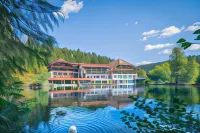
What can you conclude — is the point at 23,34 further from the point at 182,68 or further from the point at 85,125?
the point at 182,68

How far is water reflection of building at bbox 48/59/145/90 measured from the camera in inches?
1266

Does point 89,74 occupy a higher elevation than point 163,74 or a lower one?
higher

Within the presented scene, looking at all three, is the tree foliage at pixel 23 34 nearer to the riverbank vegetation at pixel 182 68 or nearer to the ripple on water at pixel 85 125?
the ripple on water at pixel 85 125

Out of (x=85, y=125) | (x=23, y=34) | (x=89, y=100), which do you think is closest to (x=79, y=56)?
(x=89, y=100)

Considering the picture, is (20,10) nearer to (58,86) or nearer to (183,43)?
(183,43)

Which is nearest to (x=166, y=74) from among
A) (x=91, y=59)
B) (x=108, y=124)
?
(x=91, y=59)

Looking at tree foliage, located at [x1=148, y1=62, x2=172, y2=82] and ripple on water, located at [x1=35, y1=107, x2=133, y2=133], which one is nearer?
ripple on water, located at [x1=35, y1=107, x2=133, y2=133]

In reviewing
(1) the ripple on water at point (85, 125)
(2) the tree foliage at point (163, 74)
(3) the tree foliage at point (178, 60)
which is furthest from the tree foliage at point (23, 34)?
(2) the tree foliage at point (163, 74)

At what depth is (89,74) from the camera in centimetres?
3622

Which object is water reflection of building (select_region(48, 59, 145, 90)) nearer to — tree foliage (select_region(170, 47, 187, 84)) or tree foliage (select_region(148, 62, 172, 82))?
tree foliage (select_region(170, 47, 187, 84))

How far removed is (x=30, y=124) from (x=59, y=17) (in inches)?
206

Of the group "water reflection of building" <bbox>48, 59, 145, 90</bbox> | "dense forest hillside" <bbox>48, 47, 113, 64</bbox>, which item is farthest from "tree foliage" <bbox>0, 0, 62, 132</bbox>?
"dense forest hillside" <bbox>48, 47, 113, 64</bbox>

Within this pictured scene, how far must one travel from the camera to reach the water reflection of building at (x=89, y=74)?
3216 cm

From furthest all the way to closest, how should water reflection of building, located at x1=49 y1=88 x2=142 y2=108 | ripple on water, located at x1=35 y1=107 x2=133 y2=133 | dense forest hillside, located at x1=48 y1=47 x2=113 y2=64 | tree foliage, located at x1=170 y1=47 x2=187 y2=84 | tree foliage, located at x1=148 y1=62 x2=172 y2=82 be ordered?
dense forest hillside, located at x1=48 y1=47 x2=113 y2=64 < tree foliage, located at x1=148 y1=62 x2=172 y2=82 < tree foliage, located at x1=170 y1=47 x2=187 y2=84 < water reflection of building, located at x1=49 y1=88 x2=142 y2=108 < ripple on water, located at x1=35 y1=107 x2=133 y2=133
